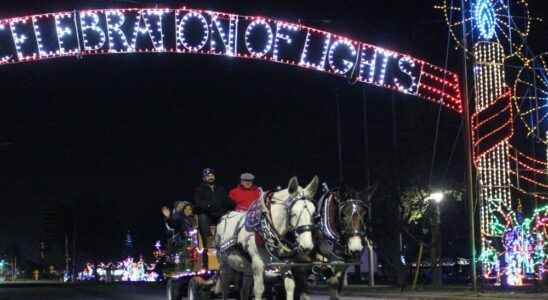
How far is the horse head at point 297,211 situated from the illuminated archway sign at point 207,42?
11278 millimetres

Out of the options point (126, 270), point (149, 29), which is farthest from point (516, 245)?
point (126, 270)

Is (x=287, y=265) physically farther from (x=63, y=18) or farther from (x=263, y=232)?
(x=63, y=18)

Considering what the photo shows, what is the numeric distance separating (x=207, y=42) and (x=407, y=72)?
6.01 m

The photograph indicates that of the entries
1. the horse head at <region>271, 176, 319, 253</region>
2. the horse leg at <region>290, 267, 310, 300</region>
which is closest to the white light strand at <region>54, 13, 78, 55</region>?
the horse head at <region>271, 176, 319, 253</region>

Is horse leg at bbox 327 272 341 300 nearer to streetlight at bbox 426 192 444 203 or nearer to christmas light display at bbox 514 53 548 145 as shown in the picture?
christmas light display at bbox 514 53 548 145

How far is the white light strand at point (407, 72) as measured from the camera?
80.7 ft

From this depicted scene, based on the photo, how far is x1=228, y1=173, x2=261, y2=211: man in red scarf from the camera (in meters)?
14.6

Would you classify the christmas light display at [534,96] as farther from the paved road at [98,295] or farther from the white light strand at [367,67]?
the paved road at [98,295]

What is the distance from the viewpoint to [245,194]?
14.7 meters

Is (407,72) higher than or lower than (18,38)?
lower

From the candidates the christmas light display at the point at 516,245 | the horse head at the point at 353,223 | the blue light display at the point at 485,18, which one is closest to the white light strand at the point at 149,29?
the blue light display at the point at 485,18

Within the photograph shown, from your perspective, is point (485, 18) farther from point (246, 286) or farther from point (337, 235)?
point (337, 235)

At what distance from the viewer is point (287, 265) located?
1148 centimetres

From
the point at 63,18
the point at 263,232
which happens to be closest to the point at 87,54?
the point at 63,18
